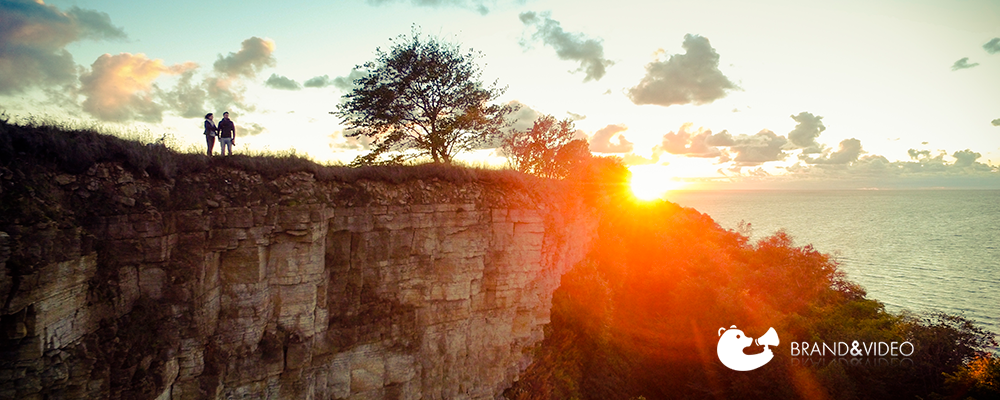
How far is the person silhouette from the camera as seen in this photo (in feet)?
42.4

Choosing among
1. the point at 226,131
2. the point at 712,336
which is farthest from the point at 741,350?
the point at 226,131

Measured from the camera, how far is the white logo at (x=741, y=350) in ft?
61.0

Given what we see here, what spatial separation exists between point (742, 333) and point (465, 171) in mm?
15763

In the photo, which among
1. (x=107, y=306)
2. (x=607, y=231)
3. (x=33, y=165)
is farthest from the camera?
(x=607, y=231)

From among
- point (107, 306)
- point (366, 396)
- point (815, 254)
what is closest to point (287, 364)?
point (366, 396)

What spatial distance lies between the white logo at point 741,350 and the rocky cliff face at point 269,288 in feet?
30.4

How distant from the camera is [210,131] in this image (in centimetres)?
1297

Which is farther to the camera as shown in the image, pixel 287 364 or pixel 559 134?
pixel 559 134

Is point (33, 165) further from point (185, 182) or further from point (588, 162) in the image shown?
point (588, 162)

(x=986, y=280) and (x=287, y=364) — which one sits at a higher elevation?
(x=287, y=364)

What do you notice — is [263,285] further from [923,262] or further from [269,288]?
[923,262]

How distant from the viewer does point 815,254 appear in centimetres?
3020

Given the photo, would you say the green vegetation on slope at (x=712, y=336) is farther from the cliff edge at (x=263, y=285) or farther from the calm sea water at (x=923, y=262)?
the calm sea water at (x=923, y=262)

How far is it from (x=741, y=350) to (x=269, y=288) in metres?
20.0
